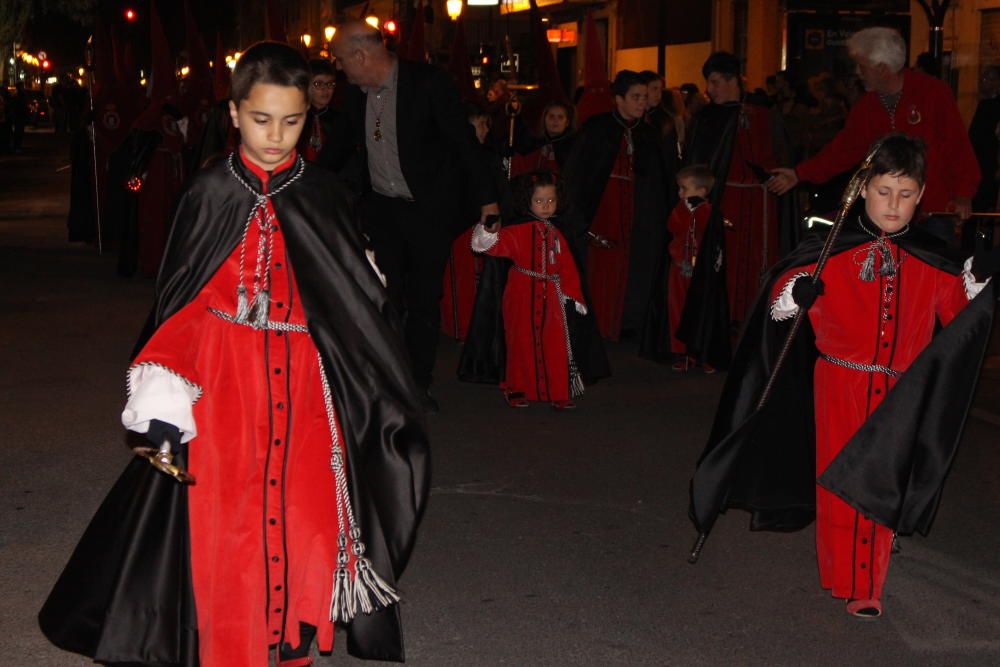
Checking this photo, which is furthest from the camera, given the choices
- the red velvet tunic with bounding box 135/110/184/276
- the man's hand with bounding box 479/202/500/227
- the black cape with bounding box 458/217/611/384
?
the red velvet tunic with bounding box 135/110/184/276

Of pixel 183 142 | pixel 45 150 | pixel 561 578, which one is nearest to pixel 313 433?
pixel 561 578

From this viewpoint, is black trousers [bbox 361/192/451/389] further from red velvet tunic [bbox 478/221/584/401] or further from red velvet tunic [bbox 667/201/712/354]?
red velvet tunic [bbox 667/201/712/354]

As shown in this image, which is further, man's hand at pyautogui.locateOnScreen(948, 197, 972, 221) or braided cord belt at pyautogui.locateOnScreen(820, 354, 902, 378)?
man's hand at pyautogui.locateOnScreen(948, 197, 972, 221)

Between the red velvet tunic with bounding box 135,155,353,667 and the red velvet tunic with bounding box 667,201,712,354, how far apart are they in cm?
618

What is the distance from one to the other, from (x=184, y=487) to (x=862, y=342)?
241 cm

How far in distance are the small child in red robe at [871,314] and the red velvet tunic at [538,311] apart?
11.4ft

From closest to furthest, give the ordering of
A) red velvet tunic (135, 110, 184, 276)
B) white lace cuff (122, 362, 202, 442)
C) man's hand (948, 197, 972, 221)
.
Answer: white lace cuff (122, 362, 202, 442) → man's hand (948, 197, 972, 221) → red velvet tunic (135, 110, 184, 276)

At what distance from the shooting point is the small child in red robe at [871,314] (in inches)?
205

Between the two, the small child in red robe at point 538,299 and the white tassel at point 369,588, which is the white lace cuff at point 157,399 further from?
the small child in red robe at point 538,299

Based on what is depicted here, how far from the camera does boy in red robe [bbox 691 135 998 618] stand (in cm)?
507

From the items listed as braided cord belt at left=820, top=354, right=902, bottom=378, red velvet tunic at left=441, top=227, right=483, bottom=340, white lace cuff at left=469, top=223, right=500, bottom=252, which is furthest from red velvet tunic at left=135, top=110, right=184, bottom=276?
braided cord belt at left=820, top=354, right=902, bottom=378

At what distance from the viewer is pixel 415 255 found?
8516mm

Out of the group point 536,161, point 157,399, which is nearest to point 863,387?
point 157,399

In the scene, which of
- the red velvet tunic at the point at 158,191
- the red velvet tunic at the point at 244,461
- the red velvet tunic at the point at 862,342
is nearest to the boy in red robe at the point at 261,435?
the red velvet tunic at the point at 244,461
